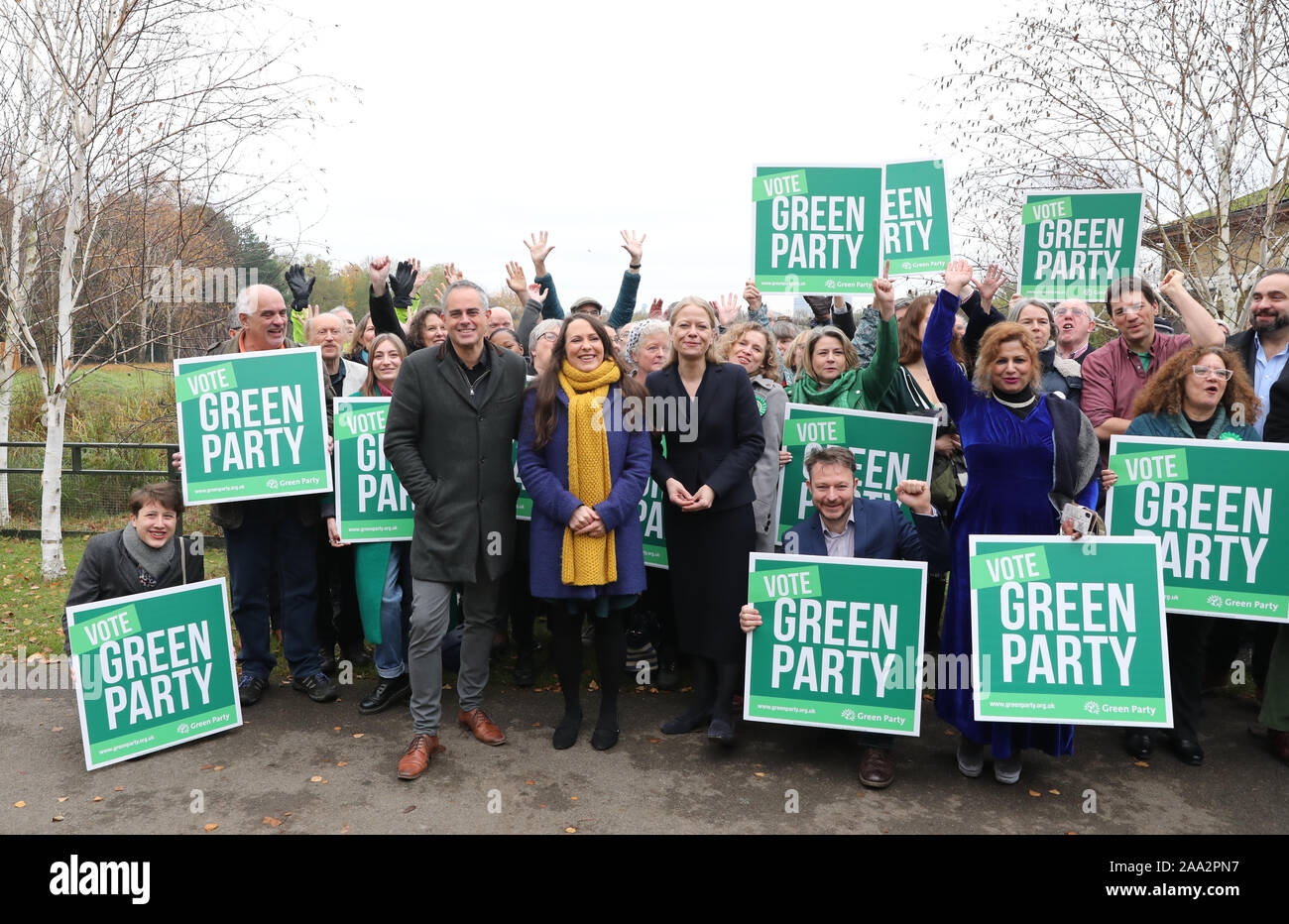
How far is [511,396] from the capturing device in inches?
197

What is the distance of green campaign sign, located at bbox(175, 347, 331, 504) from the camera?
533 centimetres

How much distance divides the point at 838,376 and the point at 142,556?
4.24m

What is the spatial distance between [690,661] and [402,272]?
3999 millimetres

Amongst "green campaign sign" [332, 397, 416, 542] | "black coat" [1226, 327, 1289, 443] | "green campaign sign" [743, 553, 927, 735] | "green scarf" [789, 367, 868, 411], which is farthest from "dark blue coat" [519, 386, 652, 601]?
"black coat" [1226, 327, 1289, 443]

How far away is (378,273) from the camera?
5.74m

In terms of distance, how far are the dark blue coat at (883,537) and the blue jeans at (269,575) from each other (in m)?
3.09

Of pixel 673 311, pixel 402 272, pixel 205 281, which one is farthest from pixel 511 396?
pixel 205 281

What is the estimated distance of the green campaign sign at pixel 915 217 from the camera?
618 cm

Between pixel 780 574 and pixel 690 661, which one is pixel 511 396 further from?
pixel 690 661

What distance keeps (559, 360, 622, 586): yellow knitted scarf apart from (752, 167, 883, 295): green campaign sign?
182 cm
